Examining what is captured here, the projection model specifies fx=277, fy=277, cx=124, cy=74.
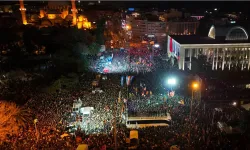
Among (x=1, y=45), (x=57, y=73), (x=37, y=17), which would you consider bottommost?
(x=57, y=73)

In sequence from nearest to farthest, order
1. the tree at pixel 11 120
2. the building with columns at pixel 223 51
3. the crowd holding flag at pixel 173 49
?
the tree at pixel 11 120 → the building with columns at pixel 223 51 → the crowd holding flag at pixel 173 49

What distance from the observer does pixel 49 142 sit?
46.9ft

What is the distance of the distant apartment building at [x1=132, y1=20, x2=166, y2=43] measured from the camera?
203ft

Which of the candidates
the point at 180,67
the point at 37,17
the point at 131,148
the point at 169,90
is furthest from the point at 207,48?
the point at 37,17

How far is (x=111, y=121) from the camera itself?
17.0 meters

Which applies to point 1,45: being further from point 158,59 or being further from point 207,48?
point 207,48

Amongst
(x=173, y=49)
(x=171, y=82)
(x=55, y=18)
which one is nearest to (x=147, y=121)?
(x=171, y=82)

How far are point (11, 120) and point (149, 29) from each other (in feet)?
169

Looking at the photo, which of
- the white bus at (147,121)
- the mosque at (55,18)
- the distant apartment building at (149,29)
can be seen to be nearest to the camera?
the white bus at (147,121)

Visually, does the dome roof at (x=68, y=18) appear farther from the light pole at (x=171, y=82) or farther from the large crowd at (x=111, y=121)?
the light pole at (x=171, y=82)

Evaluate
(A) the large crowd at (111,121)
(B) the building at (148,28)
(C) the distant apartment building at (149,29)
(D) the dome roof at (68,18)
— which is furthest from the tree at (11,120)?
(B) the building at (148,28)

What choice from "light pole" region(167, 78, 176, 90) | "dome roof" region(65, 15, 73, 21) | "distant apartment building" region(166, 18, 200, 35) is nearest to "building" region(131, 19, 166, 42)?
"distant apartment building" region(166, 18, 200, 35)

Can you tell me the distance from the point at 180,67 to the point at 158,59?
332 centimetres

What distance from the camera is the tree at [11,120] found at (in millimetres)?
14895
